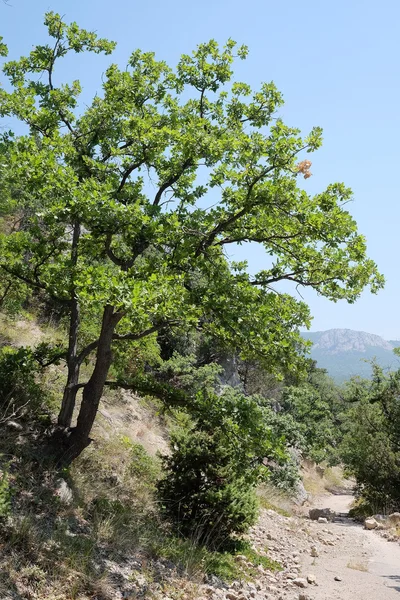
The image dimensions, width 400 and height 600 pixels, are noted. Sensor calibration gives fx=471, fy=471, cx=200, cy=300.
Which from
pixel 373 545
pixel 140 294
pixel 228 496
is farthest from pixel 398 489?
pixel 140 294

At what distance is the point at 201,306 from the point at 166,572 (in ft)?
13.0

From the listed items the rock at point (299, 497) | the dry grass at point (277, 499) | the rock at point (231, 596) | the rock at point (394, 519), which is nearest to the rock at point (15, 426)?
the rock at point (231, 596)

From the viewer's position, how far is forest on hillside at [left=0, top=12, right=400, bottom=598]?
21.7ft

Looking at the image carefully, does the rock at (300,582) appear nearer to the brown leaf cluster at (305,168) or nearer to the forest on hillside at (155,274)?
the forest on hillside at (155,274)

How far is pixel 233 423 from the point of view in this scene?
7980 millimetres

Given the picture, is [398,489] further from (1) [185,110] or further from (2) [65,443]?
(1) [185,110]

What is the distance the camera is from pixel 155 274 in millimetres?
6246

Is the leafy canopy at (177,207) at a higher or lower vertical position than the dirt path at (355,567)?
higher

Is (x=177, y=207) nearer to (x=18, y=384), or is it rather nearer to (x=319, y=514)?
(x=18, y=384)

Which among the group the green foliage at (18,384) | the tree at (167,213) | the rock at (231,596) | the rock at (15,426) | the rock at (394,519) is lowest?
the rock at (231,596)

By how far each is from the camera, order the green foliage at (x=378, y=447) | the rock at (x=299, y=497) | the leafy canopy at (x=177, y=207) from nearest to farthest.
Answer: the leafy canopy at (x=177, y=207) < the green foliage at (x=378, y=447) < the rock at (x=299, y=497)

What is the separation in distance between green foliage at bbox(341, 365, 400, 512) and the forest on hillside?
47.0ft

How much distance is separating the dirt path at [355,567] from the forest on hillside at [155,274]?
1.80 meters

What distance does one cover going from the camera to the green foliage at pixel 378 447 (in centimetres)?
2162
